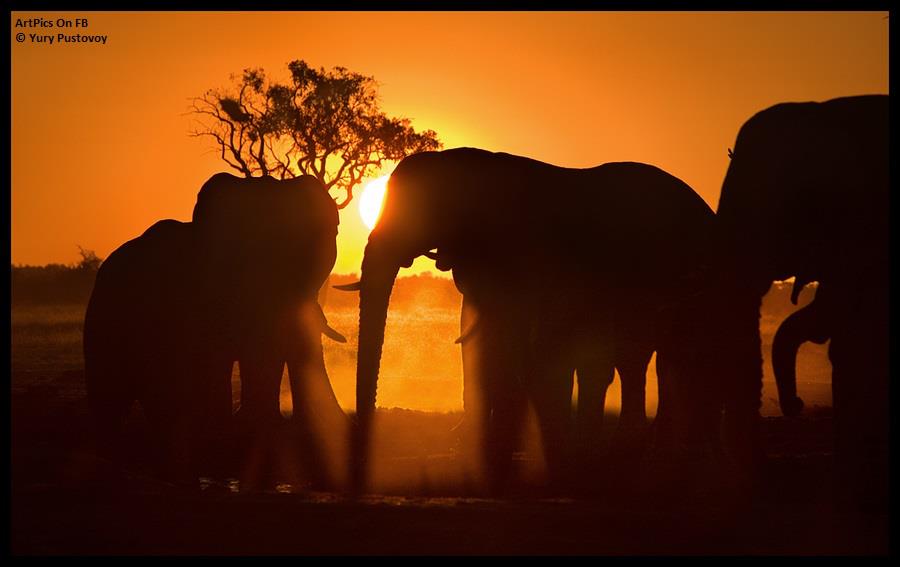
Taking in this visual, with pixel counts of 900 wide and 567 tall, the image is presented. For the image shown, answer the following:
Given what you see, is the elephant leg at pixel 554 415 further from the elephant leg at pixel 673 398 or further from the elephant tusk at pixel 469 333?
Answer: the elephant tusk at pixel 469 333

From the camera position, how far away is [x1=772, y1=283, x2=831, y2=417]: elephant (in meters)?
12.3

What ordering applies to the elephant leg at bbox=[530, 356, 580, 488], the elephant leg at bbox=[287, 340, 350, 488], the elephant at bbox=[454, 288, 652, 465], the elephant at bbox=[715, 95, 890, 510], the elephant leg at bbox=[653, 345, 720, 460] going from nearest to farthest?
the elephant at bbox=[715, 95, 890, 510]
the elephant leg at bbox=[530, 356, 580, 488]
the elephant leg at bbox=[287, 340, 350, 488]
the elephant leg at bbox=[653, 345, 720, 460]
the elephant at bbox=[454, 288, 652, 465]

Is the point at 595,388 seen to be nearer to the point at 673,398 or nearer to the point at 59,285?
the point at 673,398

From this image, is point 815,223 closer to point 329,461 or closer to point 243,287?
point 329,461

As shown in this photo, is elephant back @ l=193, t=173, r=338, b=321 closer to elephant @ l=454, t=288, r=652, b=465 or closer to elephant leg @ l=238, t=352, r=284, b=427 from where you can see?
elephant leg @ l=238, t=352, r=284, b=427

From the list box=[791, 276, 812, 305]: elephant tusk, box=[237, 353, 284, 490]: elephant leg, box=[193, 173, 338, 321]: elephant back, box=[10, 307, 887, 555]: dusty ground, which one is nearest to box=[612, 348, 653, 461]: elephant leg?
box=[10, 307, 887, 555]: dusty ground

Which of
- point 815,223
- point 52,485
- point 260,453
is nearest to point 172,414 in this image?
point 260,453

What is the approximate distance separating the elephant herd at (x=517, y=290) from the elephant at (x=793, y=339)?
0.8 inches

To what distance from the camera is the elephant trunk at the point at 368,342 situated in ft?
45.9

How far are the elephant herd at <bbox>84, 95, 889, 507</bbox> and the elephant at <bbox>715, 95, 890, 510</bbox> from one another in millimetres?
23

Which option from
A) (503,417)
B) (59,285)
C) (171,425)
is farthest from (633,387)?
(59,285)

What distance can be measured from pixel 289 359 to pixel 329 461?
1.58 metres

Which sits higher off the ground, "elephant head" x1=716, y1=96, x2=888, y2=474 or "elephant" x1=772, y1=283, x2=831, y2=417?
"elephant head" x1=716, y1=96, x2=888, y2=474

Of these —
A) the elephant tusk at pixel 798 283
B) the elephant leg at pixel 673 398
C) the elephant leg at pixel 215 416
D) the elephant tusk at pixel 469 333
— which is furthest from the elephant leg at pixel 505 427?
the elephant tusk at pixel 798 283
